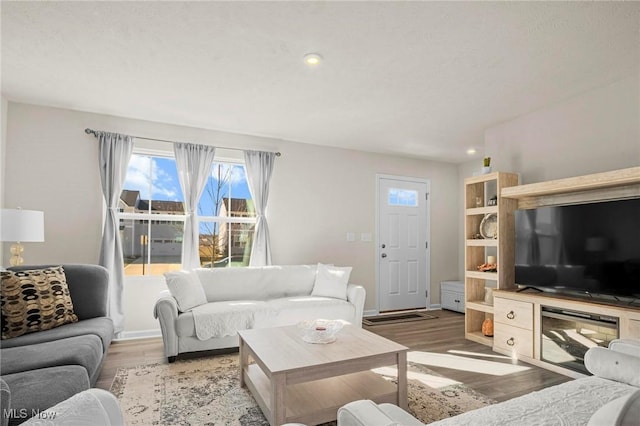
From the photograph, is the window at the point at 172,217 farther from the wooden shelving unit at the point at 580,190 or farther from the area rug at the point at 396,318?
the wooden shelving unit at the point at 580,190

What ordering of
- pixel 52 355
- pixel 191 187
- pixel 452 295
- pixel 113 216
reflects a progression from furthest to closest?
pixel 452 295 < pixel 191 187 < pixel 113 216 < pixel 52 355

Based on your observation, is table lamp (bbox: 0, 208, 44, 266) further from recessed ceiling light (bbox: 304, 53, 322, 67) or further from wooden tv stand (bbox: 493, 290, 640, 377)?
wooden tv stand (bbox: 493, 290, 640, 377)

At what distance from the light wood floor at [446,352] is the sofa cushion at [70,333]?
469 mm

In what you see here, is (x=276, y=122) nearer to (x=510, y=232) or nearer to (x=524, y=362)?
(x=510, y=232)

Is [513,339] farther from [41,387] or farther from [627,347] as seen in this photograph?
[41,387]

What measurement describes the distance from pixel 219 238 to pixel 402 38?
3331 millimetres

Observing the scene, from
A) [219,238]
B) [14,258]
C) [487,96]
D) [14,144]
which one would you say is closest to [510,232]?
[487,96]

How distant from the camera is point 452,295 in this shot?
5645 millimetres

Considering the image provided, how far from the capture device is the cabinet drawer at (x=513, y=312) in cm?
325

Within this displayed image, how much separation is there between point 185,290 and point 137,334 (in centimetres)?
115

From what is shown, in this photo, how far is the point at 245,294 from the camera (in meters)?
4.05

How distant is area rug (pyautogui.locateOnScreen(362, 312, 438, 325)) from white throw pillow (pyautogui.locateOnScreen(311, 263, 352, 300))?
0.92 meters

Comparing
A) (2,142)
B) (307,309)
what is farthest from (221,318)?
(2,142)

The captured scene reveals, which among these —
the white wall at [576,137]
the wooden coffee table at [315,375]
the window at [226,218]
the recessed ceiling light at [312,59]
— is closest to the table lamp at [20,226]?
the window at [226,218]
